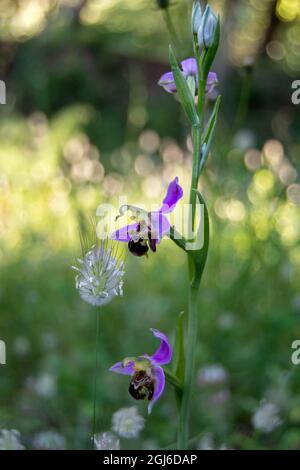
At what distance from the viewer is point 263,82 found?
8.95 meters

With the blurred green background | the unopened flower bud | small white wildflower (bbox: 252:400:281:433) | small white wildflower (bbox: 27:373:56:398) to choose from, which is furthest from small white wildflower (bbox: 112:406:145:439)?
the unopened flower bud

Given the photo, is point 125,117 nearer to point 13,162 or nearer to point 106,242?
point 13,162

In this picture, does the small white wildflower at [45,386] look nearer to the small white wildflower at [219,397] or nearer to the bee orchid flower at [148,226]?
the small white wildflower at [219,397]

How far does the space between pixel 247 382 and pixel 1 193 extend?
4.08 feet

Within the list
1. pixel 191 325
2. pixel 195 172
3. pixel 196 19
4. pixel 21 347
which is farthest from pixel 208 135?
pixel 21 347

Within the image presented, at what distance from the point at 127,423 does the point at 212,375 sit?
0.46 metres

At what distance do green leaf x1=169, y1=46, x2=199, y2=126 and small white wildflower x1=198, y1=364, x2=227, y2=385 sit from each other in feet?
2.68

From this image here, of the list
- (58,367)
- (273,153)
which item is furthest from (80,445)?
(273,153)

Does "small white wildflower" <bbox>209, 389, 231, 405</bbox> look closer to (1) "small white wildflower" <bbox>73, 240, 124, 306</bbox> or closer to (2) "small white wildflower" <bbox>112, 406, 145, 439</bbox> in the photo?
(2) "small white wildflower" <bbox>112, 406, 145, 439</bbox>

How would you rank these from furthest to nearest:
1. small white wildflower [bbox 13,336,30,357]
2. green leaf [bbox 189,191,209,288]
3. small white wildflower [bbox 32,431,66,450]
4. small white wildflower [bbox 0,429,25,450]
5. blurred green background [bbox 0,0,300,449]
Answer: small white wildflower [bbox 13,336,30,357], blurred green background [bbox 0,0,300,449], small white wildflower [bbox 32,431,66,450], small white wildflower [bbox 0,429,25,450], green leaf [bbox 189,191,209,288]

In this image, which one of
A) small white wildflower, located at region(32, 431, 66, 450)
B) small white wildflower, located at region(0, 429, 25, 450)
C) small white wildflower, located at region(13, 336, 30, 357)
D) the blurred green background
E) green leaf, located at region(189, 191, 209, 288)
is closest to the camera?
green leaf, located at region(189, 191, 209, 288)

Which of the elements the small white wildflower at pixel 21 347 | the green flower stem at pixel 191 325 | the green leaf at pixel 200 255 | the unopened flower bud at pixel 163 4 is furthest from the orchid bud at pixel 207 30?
the small white wildflower at pixel 21 347

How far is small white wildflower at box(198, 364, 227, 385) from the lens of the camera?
1588 millimetres

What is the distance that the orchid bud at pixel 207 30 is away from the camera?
0.95m
